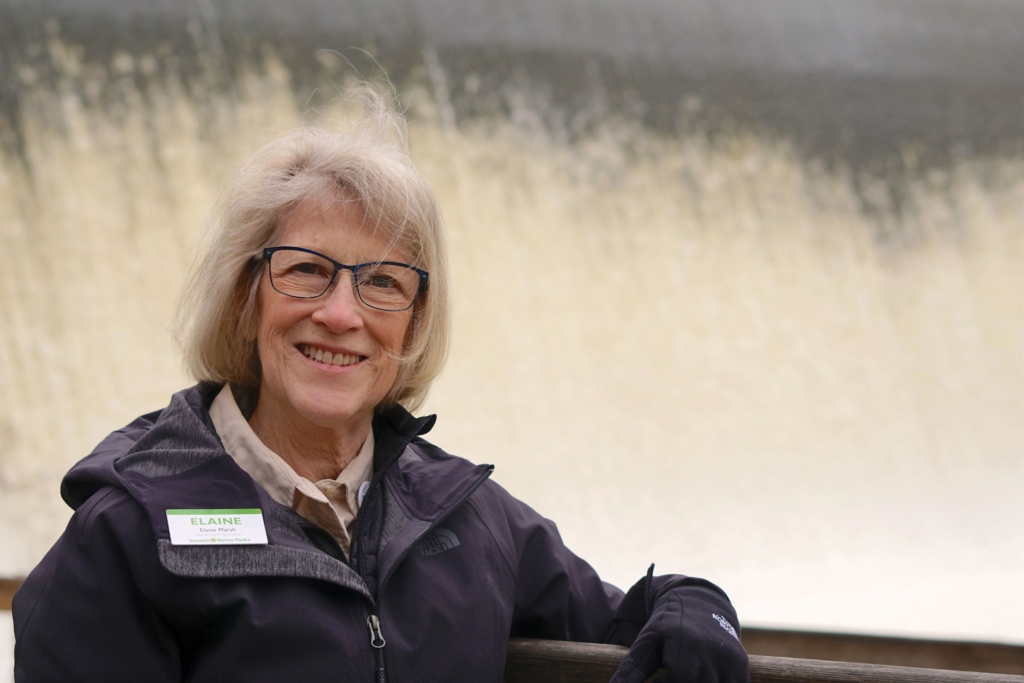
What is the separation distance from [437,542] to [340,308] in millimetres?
299

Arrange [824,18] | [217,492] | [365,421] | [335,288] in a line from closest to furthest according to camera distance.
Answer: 1. [217,492]
2. [335,288]
3. [365,421]
4. [824,18]

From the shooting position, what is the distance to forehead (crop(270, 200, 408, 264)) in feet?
3.75

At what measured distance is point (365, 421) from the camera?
4.07 feet

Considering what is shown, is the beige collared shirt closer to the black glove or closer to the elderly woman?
the elderly woman

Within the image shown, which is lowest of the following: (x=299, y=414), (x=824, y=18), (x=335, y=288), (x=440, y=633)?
(x=440, y=633)

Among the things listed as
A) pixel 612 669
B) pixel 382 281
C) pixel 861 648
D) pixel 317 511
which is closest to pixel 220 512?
pixel 317 511

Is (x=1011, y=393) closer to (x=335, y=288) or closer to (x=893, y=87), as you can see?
(x=893, y=87)

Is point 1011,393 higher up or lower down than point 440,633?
higher up

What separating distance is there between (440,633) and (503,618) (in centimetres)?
11

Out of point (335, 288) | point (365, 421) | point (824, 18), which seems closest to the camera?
point (335, 288)

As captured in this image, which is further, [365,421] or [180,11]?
[180,11]

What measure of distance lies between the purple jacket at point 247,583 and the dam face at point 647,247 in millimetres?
2890

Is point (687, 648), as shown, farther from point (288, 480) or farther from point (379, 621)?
point (288, 480)

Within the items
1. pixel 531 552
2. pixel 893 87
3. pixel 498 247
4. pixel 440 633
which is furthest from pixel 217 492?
pixel 893 87
